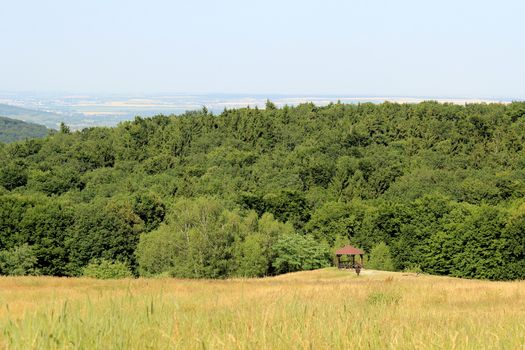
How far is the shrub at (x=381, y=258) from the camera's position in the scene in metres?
81.6

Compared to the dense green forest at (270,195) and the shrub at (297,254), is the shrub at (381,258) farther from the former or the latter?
the shrub at (297,254)

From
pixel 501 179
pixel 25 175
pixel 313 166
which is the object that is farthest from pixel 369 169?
pixel 25 175

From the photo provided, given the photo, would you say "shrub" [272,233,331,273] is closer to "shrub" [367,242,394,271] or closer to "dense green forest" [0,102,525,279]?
"dense green forest" [0,102,525,279]

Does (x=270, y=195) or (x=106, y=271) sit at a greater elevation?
(x=270, y=195)

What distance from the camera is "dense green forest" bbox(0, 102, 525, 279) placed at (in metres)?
78.9

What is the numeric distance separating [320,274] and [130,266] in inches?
1668

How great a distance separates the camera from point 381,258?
8300 cm

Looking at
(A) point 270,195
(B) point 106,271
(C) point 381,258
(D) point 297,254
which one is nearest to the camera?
(B) point 106,271

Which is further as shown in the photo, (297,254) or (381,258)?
(381,258)

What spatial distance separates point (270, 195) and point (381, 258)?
87.1ft

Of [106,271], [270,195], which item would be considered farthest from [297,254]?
[270,195]

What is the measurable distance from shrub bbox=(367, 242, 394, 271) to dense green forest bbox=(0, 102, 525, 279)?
2.62 ft

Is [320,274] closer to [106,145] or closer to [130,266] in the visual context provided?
[130,266]

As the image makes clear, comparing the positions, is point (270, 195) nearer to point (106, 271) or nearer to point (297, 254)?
point (297, 254)
